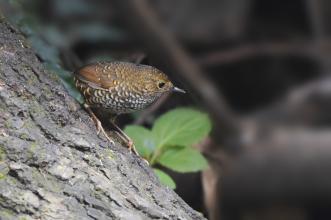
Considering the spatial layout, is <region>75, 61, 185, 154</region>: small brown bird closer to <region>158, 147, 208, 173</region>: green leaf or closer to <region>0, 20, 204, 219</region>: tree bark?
<region>0, 20, 204, 219</region>: tree bark

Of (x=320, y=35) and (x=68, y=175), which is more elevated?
(x=320, y=35)

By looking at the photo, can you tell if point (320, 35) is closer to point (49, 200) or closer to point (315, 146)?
point (315, 146)

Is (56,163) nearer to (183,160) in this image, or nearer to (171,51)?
(183,160)

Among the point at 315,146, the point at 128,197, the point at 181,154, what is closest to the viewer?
the point at 128,197

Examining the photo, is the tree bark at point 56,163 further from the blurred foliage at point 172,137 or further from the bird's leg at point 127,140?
the blurred foliage at point 172,137

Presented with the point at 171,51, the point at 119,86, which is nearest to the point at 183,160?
the point at 119,86

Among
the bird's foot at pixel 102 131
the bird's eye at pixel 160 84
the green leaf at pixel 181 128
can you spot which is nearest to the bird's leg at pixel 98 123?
the bird's foot at pixel 102 131

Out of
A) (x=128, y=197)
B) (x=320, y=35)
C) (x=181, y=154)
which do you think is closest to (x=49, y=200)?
(x=128, y=197)
